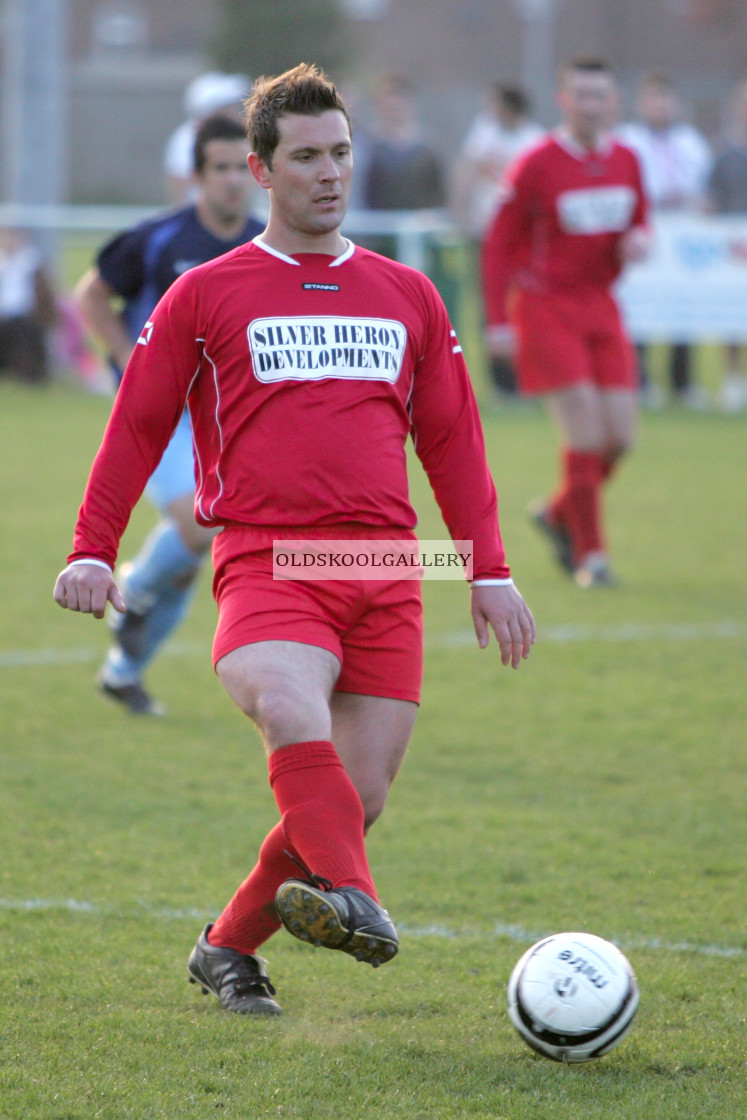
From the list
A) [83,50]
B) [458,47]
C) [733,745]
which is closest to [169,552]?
[733,745]

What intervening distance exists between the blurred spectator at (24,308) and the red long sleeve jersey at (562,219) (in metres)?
7.77

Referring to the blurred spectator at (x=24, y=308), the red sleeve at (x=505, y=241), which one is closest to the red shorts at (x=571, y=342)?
the red sleeve at (x=505, y=241)

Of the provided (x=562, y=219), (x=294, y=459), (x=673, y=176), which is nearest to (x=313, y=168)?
(x=294, y=459)

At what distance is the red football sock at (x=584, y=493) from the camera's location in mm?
8000

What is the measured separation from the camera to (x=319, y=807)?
117 inches

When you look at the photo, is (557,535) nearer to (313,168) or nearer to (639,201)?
(639,201)

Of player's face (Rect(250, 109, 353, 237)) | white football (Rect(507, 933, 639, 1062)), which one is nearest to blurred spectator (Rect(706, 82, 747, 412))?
player's face (Rect(250, 109, 353, 237))

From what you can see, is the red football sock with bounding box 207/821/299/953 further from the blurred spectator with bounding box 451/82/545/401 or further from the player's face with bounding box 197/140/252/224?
the blurred spectator with bounding box 451/82/545/401

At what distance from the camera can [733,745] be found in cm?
546

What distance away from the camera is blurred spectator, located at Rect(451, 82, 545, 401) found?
1433 centimetres

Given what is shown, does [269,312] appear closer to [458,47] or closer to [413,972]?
[413,972]

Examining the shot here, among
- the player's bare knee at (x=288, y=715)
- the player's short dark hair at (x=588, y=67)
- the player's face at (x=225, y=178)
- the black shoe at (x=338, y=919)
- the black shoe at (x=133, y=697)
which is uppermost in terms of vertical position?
the player's short dark hair at (x=588, y=67)

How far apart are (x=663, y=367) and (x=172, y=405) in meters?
14.1

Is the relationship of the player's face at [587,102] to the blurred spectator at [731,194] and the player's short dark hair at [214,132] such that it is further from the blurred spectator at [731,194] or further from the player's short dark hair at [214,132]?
the blurred spectator at [731,194]
